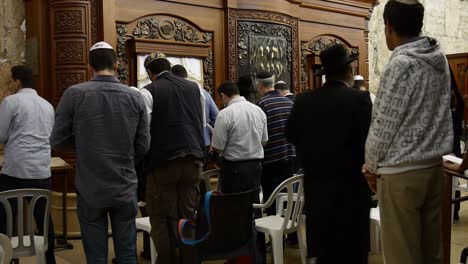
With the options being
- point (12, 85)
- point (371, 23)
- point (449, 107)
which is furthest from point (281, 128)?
point (371, 23)

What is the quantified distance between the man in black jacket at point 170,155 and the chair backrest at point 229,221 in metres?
0.59

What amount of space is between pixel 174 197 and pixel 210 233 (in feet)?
2.08

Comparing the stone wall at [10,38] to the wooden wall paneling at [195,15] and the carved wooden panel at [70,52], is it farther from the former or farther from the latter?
the wooden wall paneling at [195,15]

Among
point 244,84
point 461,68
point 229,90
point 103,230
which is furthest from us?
point 461,68

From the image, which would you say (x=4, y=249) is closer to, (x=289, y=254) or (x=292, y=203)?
(x=292, y=203)

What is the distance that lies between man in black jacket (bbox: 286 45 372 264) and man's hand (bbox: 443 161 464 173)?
407 mm

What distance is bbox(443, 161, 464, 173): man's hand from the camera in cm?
262

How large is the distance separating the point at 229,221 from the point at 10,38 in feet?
12.8

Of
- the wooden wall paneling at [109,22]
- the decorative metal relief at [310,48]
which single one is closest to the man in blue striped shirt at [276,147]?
the wooden wall paneling at [109,22]

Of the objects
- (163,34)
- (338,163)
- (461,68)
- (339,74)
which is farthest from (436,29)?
(338,163)

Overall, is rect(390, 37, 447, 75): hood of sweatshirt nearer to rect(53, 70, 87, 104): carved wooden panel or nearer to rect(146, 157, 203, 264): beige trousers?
rect(146, 157, 203, 264): beige trousers

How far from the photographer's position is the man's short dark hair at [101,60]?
3.31 meters

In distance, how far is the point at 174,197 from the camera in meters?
3.90

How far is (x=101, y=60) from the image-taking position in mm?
3309
